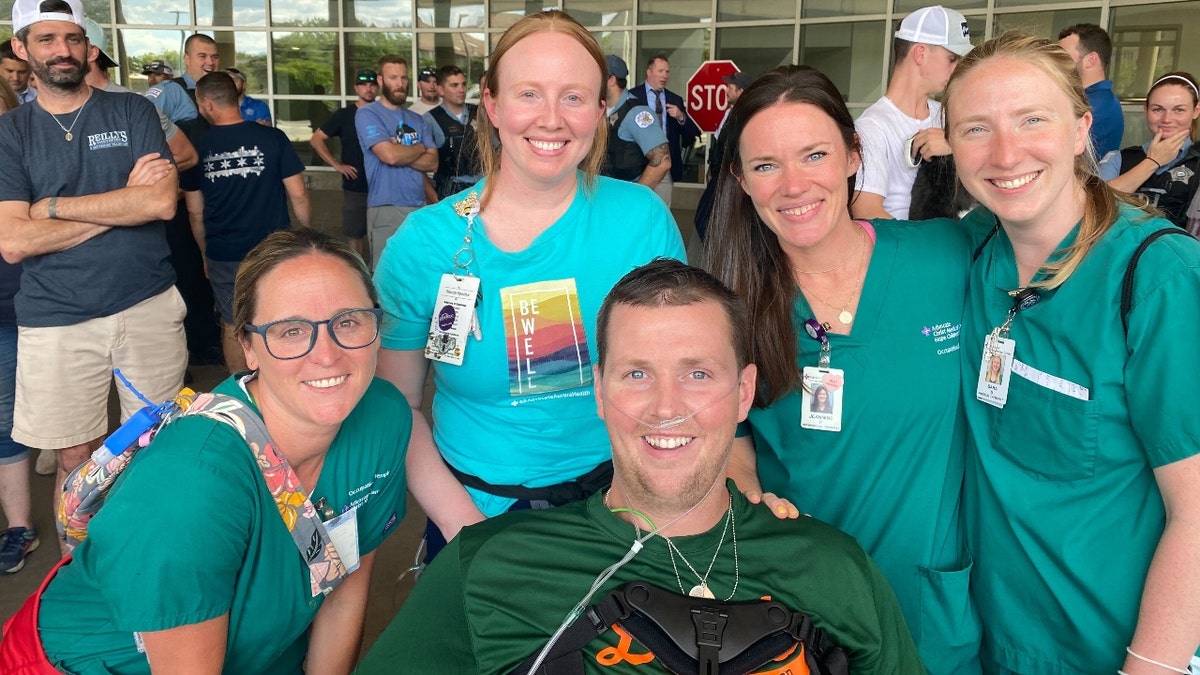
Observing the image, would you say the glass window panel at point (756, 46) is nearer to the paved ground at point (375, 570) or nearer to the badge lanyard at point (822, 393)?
the paved ground at point (375, 570)

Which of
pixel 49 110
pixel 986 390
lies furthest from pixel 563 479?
pixel 49 110

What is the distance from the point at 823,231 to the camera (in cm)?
196

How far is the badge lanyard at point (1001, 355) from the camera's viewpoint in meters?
1.76

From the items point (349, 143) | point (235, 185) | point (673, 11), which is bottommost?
point (235, 185)

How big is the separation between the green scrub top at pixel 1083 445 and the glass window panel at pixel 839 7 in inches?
439

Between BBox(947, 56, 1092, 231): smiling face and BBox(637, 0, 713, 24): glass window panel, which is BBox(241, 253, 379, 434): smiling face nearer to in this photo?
BBox(947, 56, 1092, 231): smiling face

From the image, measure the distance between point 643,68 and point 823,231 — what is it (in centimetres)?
1321

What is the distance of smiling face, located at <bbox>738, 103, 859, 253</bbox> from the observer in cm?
194

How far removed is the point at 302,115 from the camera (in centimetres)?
1641

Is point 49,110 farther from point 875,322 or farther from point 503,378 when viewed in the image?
point 875,322

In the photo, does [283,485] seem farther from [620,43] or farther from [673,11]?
[620,43]

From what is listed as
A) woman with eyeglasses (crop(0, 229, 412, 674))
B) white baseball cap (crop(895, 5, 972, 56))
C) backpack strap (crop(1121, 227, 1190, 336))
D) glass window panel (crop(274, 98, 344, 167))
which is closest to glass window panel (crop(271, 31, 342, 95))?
glass window panel (crop(274, 98, 344, 167))

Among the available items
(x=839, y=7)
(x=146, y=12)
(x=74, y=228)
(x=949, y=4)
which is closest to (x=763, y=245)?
(x=74, y=228)

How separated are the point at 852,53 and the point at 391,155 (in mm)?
7840
